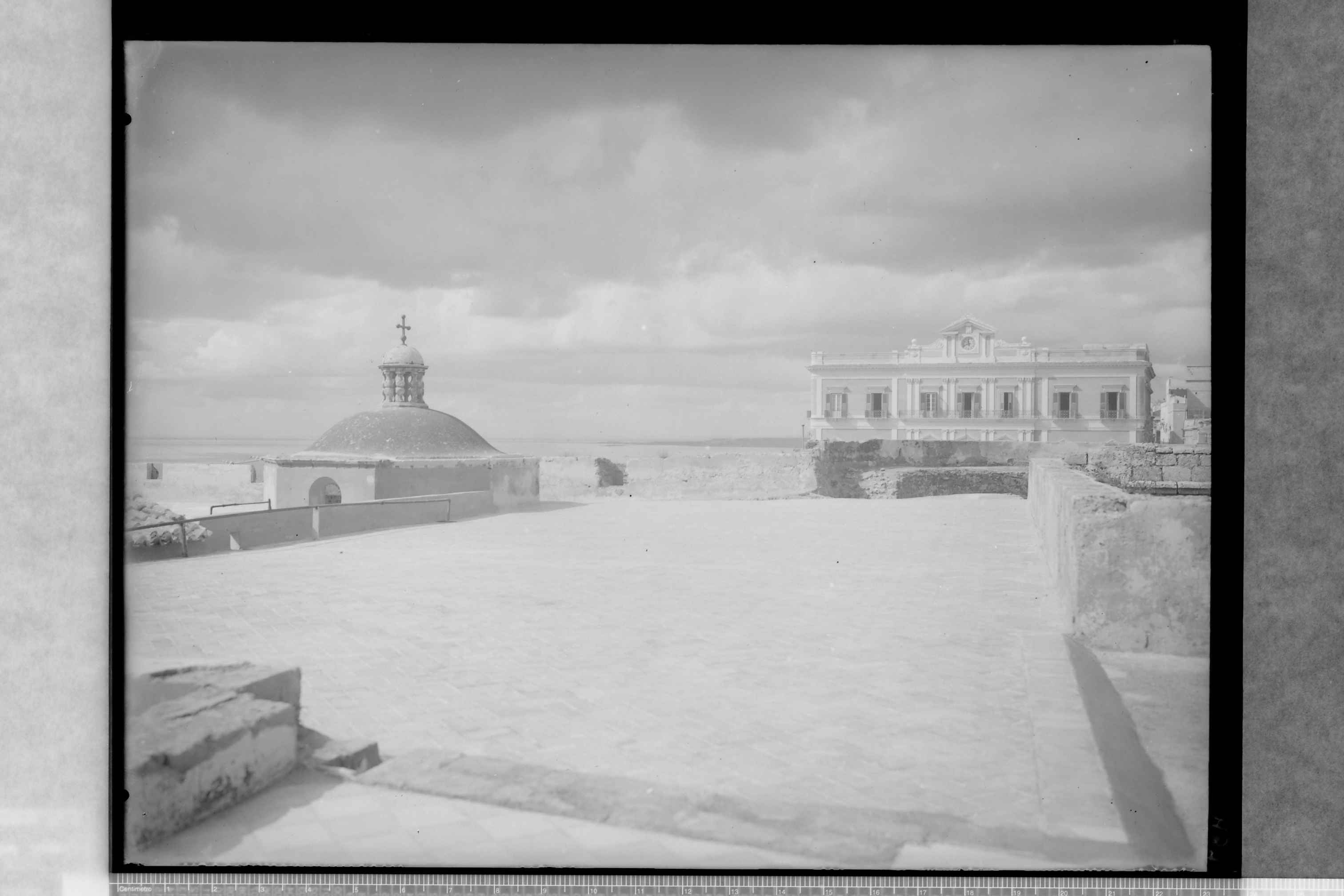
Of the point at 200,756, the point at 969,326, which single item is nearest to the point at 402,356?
the point at 200,756

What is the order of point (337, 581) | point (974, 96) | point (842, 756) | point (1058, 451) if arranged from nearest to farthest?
point (842, 756)
point (974, 96)
point (337, 581)
point (1058, 451)

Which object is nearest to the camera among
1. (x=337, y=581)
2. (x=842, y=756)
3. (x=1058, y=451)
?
(x=842, y=756)

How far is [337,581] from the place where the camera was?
2.92 m

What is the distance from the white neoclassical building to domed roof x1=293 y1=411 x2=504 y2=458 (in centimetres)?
138

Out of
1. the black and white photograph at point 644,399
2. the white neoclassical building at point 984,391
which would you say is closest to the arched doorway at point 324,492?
the black and white photograph at point 644,399

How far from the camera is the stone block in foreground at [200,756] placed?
242cm

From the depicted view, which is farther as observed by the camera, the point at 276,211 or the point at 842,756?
the point at 276,211

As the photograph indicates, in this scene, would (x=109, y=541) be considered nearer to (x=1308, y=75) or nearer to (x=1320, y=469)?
(x=1320, y=469)

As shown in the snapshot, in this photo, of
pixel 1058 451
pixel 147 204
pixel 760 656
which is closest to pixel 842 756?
pixel 760 656

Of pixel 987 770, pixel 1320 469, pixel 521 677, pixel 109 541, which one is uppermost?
pixel 1320 469

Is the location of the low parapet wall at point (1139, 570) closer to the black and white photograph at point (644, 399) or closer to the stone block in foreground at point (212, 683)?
the black and white photograph at point (644, 399)

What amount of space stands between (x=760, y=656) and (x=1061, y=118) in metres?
2.20

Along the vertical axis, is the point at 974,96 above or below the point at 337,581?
above

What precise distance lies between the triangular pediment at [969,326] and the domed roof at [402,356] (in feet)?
6.35
